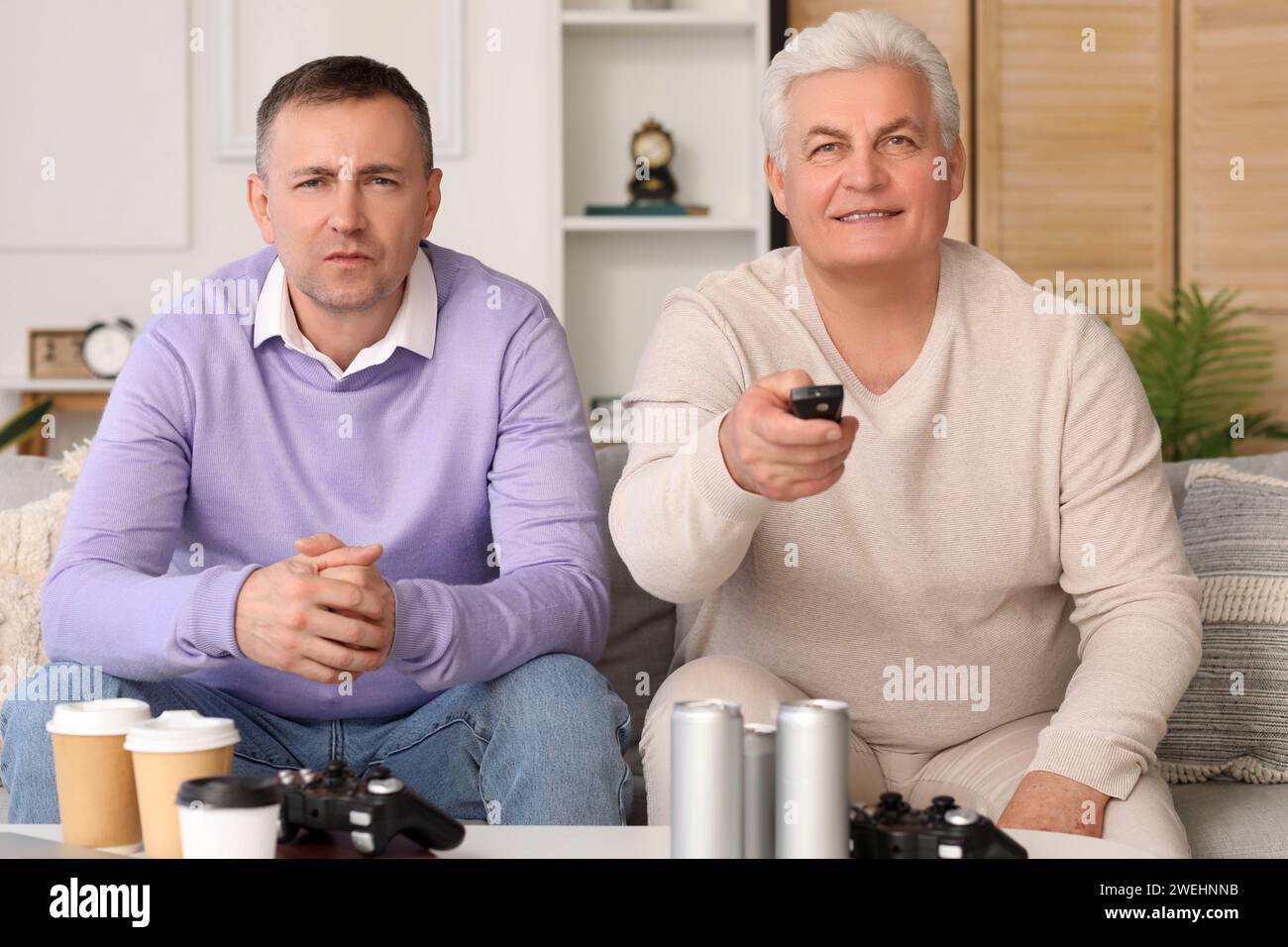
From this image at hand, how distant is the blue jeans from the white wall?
230 centimetres

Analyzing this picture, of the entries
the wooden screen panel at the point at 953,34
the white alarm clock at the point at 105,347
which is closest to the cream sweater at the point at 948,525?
the wooden screen panel at the point at 953,34

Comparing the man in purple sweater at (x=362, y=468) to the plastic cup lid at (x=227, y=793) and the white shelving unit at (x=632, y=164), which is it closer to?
the plastic cup lid at (x=227, y=793)

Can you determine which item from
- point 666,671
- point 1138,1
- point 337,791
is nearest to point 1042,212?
point 1138,1

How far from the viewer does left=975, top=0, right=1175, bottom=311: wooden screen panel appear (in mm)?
3668

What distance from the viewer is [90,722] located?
1.02m

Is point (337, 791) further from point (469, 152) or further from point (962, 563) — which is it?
point (469, 152)

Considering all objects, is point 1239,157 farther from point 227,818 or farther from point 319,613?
point 227,818

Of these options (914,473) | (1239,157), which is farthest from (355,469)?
(1239,157)

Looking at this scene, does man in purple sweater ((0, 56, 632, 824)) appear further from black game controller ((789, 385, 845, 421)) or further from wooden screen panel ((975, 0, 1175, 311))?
wooden screen panel ((975, 0, 1175, 311))

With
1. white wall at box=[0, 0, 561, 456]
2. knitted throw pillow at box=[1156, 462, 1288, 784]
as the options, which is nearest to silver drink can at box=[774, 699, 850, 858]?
knitted throw pillow at box=[1156, 462, 1288, 784]

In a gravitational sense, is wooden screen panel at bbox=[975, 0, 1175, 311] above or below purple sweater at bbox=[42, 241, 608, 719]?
above

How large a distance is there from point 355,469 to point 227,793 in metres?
0.76

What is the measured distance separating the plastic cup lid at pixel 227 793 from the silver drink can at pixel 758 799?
32 cm

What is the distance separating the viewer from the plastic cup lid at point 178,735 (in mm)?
972
